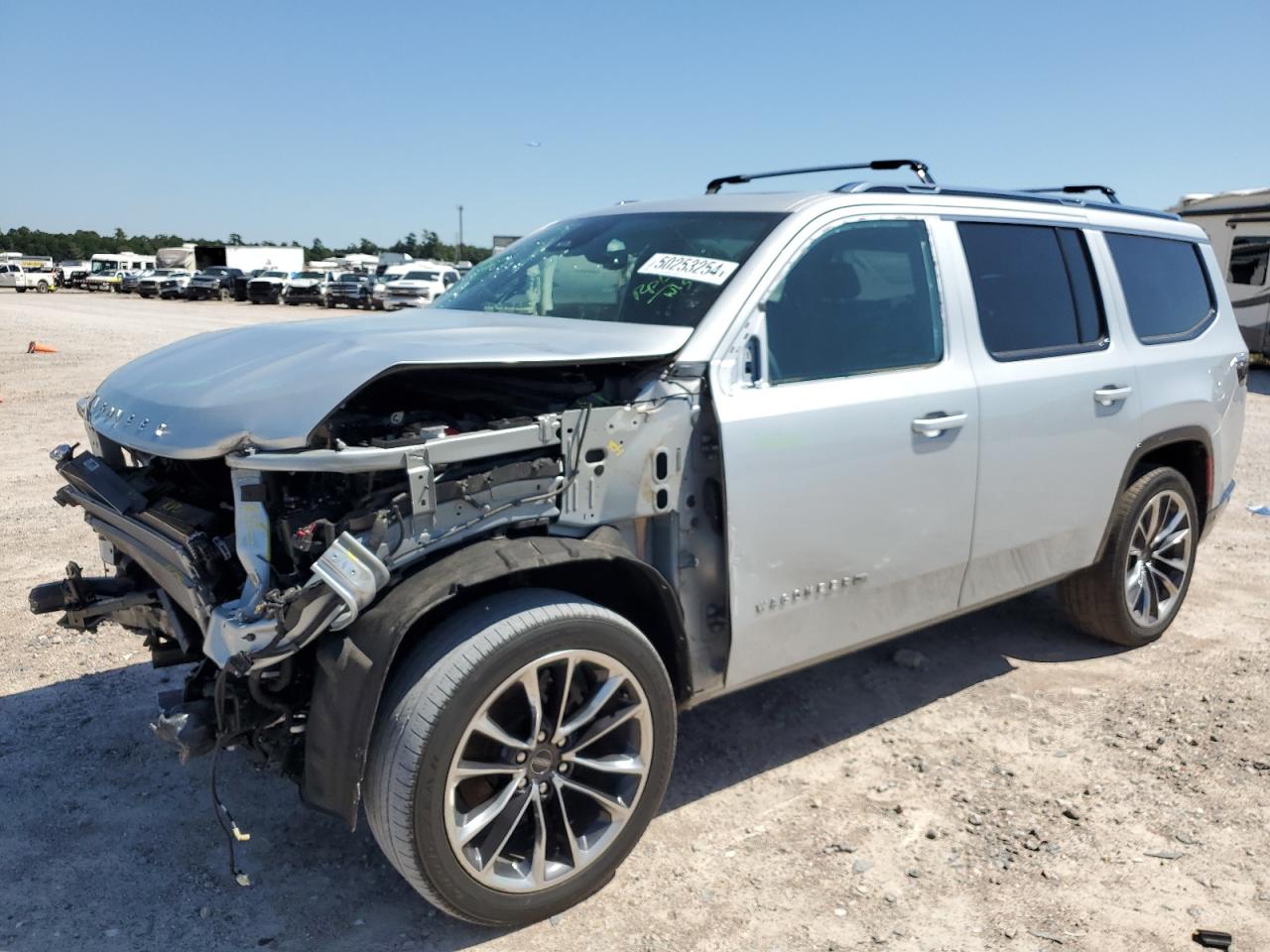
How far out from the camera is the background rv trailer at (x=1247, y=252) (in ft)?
53.0

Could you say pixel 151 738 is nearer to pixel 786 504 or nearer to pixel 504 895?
pixel 504 895

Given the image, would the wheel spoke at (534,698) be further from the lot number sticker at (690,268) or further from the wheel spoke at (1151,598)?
the wheel spoke at (1151,598)

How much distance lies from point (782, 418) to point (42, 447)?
26.2ft

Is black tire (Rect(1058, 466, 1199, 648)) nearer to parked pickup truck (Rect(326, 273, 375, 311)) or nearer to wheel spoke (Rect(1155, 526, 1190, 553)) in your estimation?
wheel spoke (Rect(1155, 526, 1190, 553))

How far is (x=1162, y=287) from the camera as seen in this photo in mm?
4609

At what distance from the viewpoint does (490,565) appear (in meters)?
2.55

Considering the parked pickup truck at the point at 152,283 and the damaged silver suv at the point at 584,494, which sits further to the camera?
the parked pickup truck at the point at 152,283

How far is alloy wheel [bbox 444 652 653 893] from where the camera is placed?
102 inches

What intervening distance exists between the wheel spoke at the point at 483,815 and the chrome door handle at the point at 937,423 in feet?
5.80

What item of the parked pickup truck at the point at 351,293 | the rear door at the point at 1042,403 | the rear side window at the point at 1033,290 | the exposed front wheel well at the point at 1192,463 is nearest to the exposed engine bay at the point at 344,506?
the rear door at the point at 1042,403

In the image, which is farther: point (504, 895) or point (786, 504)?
point (786, 504)

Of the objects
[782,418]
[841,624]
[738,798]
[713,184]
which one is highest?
[713,184]

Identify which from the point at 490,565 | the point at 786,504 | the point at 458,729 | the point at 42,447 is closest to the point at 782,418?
the point at 786,504

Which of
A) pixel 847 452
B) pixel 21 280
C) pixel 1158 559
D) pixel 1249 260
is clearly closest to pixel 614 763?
pixel 847 452
